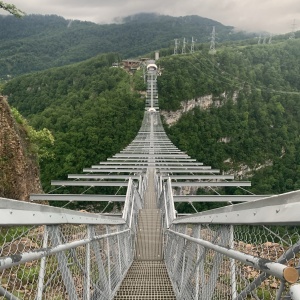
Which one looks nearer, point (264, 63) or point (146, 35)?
point (264, 63)

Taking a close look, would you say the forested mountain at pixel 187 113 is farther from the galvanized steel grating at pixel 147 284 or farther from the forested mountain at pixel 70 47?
the forested mountain at pixel 70 47

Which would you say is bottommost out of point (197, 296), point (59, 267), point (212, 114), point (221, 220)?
point (212, 114)

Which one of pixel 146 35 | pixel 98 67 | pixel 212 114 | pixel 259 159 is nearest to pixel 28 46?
pixel 146 35

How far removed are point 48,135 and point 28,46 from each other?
14451cm

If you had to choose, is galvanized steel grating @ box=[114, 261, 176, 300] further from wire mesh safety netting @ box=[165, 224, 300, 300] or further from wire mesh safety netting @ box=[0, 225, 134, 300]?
wire mesh safety netting @ box=[165, 224, 300, 300]

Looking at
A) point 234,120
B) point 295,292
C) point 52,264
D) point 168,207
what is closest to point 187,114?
point 234,120

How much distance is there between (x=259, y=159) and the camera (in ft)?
159

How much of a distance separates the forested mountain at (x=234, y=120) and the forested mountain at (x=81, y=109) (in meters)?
7.34

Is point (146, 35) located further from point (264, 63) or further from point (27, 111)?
point (27, 111)

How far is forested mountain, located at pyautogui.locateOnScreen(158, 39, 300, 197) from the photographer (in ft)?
151

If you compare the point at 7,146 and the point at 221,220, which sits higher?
the point at 221,220

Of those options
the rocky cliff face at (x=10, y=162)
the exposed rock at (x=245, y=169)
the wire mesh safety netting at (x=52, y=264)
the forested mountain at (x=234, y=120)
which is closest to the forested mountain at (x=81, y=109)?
the forested mountain at (x=234, y=120)

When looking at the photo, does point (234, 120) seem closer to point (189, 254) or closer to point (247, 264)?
point (189, 254)

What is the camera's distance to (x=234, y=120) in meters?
52.7
